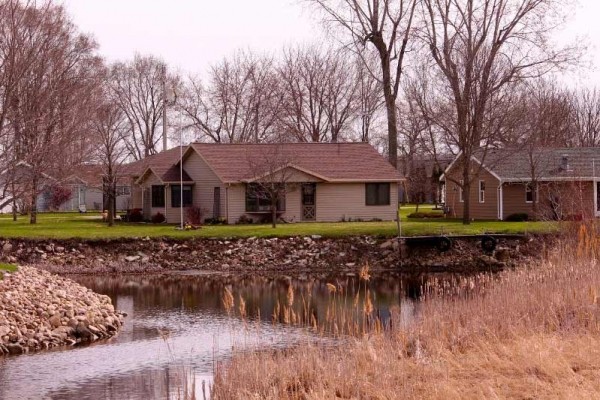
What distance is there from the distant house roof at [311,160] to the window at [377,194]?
0.48 meters

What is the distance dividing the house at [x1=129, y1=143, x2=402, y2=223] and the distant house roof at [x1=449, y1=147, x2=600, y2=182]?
5071mm

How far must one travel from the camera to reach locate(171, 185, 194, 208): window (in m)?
46.0

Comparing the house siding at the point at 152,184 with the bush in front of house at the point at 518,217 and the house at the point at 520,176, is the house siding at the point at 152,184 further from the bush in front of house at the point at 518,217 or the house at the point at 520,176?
the bush in front of house at the point at 518,217

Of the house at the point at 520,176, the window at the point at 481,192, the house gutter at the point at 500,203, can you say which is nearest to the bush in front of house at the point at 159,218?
the house at the point at 520,176

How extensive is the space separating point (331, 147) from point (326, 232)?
35.9 ft

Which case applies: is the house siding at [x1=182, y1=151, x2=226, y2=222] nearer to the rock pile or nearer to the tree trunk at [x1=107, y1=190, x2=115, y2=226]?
the tree trunk at [x1=107, y1=190, x2=115, y2=226]

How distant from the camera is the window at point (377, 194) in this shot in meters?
45.3

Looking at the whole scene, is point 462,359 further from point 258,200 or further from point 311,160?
point 311,160

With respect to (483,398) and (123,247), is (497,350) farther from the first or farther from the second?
(123,247)

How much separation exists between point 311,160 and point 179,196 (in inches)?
258

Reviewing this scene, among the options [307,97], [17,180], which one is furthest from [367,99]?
[17,180]

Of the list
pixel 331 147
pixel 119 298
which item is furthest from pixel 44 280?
pixel 331 147

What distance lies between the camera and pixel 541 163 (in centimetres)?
4675

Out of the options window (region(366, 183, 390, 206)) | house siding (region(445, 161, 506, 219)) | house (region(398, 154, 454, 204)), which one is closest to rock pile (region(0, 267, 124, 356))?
window (region(366, 183, 390, 206))
